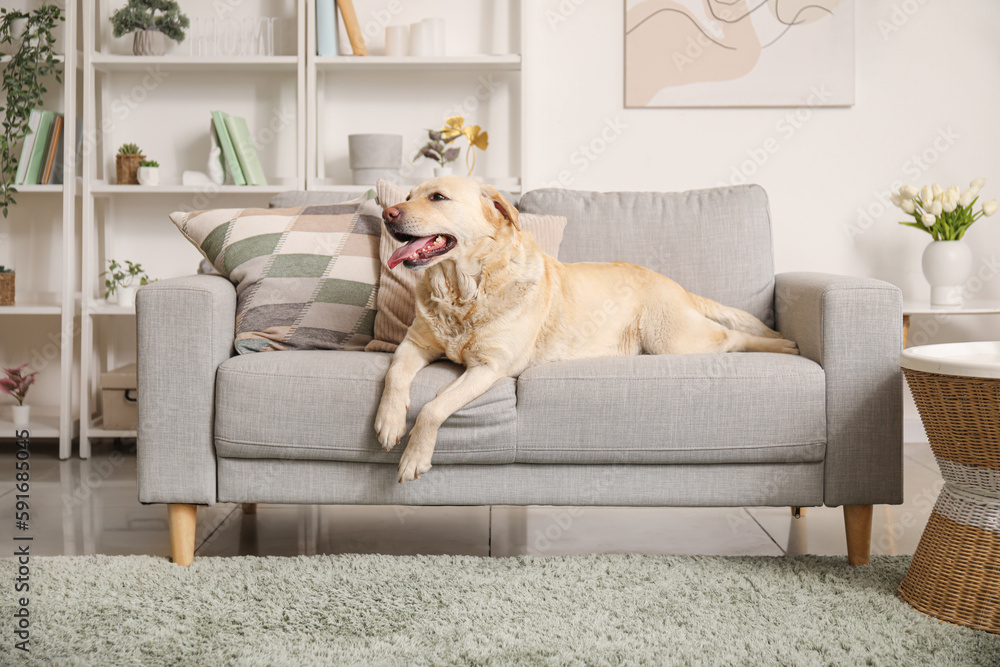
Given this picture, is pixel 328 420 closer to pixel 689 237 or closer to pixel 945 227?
pixel 689 237

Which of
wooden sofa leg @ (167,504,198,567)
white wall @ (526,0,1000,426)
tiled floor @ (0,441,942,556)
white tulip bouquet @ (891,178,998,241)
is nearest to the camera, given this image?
wooden sofa leg @ (167,504,198,567)

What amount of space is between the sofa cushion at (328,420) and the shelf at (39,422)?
1.80 m

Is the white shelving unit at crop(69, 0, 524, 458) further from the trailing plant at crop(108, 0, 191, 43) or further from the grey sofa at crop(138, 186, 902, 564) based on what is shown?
the grey sofa at crop(138, 186, 902, 564)

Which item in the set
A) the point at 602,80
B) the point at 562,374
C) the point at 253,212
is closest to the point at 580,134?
the point at 602,80

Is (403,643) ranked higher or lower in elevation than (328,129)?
lower

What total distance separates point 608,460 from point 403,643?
2.13 ft

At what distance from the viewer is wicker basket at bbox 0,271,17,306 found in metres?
3.37

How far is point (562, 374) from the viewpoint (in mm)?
1918

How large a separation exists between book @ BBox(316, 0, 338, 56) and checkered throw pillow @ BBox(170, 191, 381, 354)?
128cm

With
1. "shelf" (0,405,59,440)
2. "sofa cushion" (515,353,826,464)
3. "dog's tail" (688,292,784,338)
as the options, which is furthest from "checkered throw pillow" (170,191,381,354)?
"shelf" (0,405,59,440)

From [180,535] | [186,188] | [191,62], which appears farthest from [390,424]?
[191,62]

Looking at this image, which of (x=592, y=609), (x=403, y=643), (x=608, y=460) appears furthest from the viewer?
(x=608, y=460)

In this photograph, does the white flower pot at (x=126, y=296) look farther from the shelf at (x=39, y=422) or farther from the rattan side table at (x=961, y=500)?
the rattan side table at (x=961, y=500)

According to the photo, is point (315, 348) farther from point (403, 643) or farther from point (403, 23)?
point (403, 23)
